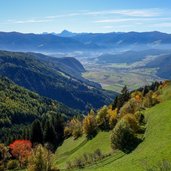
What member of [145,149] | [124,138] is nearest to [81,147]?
[124,138]

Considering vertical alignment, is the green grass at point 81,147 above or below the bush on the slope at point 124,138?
Answer: below

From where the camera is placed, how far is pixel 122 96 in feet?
570

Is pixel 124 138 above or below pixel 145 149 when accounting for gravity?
below

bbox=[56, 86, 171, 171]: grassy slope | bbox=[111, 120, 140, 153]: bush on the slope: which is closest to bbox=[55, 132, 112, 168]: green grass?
bbox=[56, 86, 171, 171]: grassy slope

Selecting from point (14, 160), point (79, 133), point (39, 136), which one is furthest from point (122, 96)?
point (14, 160)

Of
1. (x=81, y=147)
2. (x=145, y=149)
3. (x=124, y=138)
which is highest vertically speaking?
(x=145, y=149)

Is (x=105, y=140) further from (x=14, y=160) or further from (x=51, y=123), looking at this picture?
(x=51, y=123)

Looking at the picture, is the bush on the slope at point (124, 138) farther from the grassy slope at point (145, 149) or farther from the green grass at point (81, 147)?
the green grass at point (81, 147)

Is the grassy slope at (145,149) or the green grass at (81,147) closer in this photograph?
the grassy slope at (145,149)

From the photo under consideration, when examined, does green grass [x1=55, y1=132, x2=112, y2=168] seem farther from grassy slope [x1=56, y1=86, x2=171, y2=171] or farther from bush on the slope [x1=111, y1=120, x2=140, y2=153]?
bush on the slope [x1=111, y1=120, x2=140, y2=153]

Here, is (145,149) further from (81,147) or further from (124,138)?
(81,147)

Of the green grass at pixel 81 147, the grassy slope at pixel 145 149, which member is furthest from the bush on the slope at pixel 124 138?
the green grass at pixel 81 147

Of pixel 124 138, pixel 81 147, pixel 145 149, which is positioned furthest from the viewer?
pixel 81 147

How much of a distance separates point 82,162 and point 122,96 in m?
70.2
